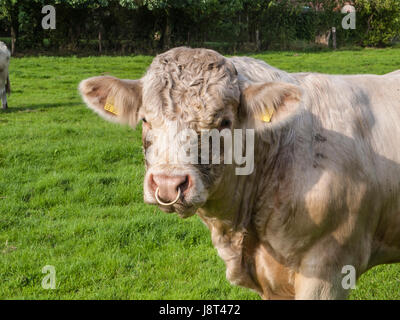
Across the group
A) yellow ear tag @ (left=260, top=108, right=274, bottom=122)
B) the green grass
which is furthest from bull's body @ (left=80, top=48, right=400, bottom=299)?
the green grass

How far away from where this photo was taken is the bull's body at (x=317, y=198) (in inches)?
121

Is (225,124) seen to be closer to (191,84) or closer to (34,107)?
(191,84)

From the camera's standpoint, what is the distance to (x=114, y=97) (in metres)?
3.14

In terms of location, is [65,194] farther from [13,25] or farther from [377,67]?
[13,25]

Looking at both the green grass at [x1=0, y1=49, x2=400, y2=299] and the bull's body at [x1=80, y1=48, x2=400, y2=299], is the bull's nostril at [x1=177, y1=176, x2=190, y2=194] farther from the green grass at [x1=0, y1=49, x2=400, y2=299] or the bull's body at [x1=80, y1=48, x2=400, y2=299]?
the green grass at [x1=0, y1=49, x2=400, y2=299]

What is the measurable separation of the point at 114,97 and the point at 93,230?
9.63ft

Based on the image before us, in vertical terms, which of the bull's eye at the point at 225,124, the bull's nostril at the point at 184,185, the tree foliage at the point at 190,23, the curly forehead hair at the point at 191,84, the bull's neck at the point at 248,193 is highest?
the tree foliage at the point at 190,23

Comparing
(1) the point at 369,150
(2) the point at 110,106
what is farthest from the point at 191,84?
(1) the point at 369,150

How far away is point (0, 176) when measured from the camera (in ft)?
23.5

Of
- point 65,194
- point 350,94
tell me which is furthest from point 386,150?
point 65,194

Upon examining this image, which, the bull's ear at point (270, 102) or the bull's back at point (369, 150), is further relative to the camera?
the bull's back at point (369, 150)

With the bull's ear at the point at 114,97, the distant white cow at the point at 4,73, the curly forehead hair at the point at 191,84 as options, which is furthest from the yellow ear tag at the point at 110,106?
the distant white cow at the point at 4,73

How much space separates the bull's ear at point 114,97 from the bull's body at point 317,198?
0.71 m

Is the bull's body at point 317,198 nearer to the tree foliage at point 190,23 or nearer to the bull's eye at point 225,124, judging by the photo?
the bull's eye at point 225,124
